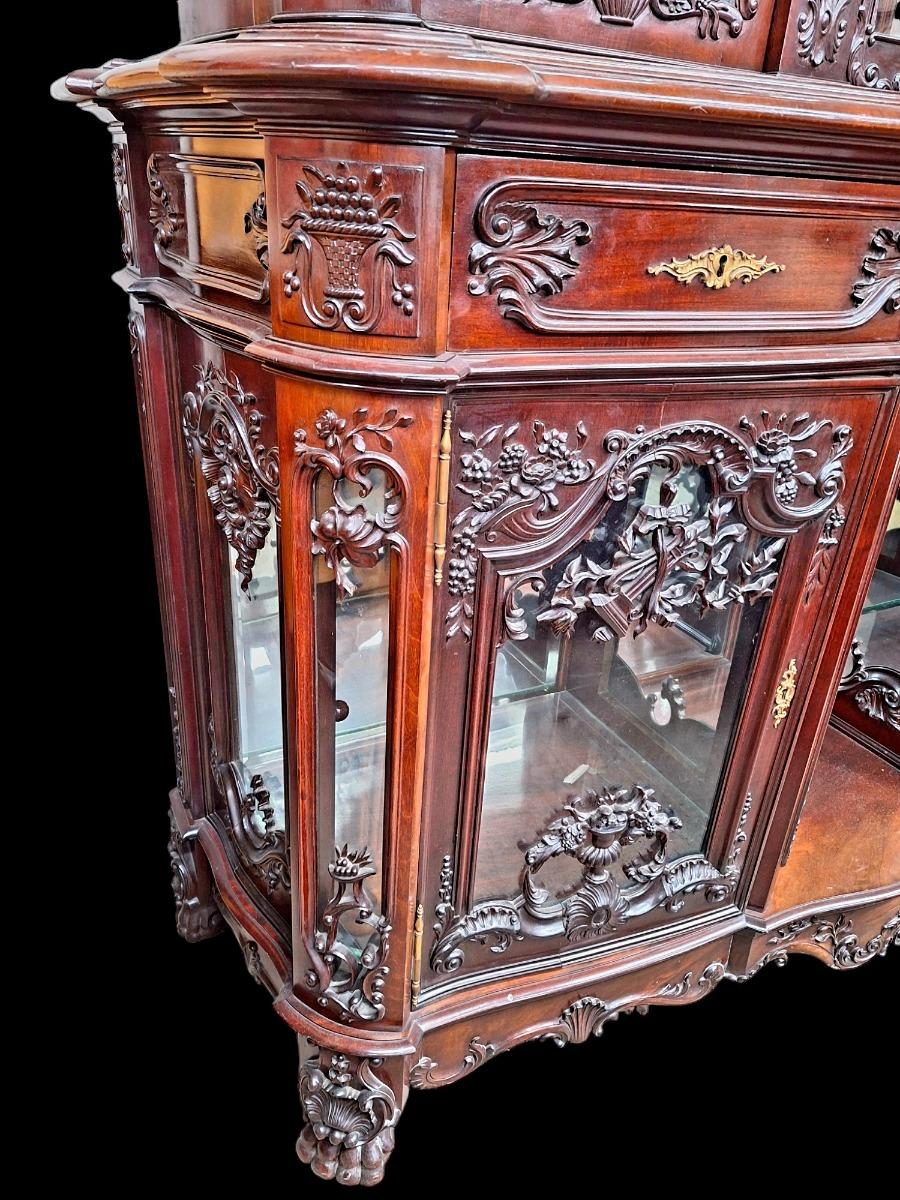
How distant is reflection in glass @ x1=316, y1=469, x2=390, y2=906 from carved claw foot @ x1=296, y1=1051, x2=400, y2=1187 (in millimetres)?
242

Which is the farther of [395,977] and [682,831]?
[682,831]

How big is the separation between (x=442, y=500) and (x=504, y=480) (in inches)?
2.8

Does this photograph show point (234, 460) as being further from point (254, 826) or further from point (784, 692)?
point (784, 692)

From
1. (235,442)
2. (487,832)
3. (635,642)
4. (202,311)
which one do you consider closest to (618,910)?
(487,832)

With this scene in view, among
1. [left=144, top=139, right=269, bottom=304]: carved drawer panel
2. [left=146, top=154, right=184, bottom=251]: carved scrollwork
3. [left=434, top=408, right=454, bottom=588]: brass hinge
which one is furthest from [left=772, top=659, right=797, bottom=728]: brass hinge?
[left=146, top=154, right=184, bottom=251]: carved scrollwork

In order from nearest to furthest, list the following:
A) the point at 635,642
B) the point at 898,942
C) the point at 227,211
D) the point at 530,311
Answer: the point at 530,311
the point at 227,211
the point at 635,642
the point at 898,942

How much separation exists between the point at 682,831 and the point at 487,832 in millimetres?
314

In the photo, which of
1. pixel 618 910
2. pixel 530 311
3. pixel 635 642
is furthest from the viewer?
pixel 618 910

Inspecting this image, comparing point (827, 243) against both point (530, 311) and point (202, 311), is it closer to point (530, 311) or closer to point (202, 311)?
point (530, 311)

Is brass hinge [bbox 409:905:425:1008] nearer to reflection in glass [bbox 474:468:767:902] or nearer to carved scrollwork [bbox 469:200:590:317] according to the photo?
reflection in glass [bbox 474:468:767:902]

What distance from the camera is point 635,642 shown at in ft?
3.63

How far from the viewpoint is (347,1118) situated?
1.15m

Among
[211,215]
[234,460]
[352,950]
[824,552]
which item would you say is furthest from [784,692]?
[211,215]

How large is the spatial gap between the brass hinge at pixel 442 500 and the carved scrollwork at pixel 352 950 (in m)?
0.37
